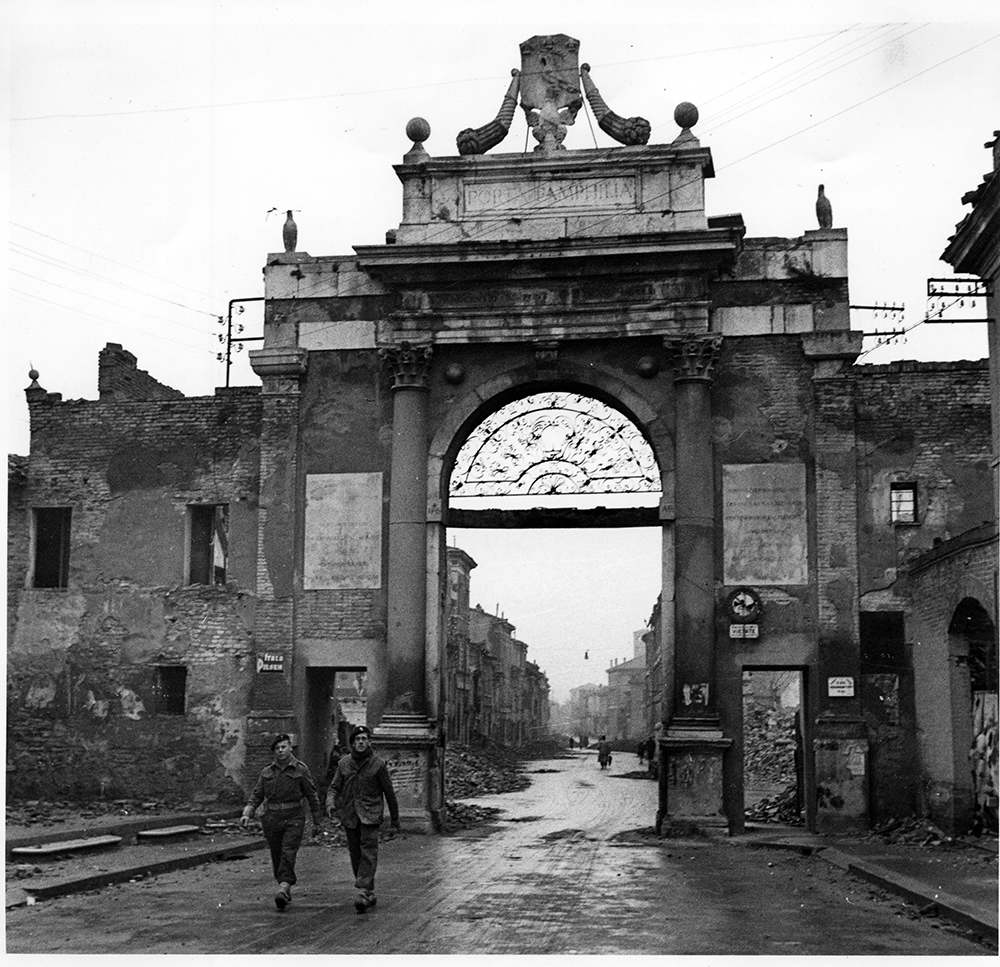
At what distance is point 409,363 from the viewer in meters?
20.8

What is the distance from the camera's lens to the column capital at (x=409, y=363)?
2078 centimetres

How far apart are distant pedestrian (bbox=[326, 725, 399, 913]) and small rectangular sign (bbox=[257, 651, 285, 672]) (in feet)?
30.1

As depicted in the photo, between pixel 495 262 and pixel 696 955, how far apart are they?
1306 centimetres

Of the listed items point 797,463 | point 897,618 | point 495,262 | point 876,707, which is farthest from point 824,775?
point 495,262

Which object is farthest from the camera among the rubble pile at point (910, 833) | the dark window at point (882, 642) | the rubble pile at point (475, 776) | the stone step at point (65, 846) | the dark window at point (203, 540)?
the rubble pile at point (475, 776)

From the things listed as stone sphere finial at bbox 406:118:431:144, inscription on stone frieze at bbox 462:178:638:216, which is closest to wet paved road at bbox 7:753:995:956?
inscription on stone frieze at bbox 462:178:638:216

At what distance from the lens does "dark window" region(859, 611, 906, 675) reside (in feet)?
64.8

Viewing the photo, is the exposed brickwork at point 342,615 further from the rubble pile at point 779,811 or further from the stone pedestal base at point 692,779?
the rubble pile at point 779,811

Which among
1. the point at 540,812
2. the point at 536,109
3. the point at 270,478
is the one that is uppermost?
the point at 536,109

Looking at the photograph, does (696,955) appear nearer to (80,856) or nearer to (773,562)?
(80,856)

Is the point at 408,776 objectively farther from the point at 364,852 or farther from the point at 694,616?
the point at 364,852

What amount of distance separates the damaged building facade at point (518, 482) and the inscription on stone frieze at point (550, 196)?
0.04 m

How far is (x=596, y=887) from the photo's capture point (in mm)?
13266

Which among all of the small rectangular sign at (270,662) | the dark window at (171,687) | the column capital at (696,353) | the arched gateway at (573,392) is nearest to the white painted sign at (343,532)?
the arched gateway at (573,392)
